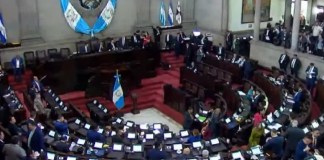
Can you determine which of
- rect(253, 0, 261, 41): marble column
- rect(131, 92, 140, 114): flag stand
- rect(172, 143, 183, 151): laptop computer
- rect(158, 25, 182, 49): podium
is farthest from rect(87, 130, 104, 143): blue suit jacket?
rect(158, 25, 182, 49): podium

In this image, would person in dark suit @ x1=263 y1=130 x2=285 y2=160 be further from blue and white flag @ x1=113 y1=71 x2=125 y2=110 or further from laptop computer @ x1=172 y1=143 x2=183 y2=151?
blue and white flag @ x1=113 y1=71 x2=125 y2=110

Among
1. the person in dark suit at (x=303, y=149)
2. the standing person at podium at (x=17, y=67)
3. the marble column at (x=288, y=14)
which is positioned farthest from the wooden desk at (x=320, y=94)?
the standing person at podium at (x=17, y=67)

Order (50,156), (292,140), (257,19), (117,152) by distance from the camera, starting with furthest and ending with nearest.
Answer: (257,19) < (117,152) < (292,140) < (50,156)

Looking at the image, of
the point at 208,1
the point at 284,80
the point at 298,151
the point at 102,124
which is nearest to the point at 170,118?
the point at 102,124

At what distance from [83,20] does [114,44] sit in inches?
80.8

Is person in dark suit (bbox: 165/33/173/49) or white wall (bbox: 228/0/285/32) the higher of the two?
white wall (bbox: 228/0/285/32)

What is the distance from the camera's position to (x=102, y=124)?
15.6m

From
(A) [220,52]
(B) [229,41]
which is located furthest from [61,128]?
(B) [229,41]

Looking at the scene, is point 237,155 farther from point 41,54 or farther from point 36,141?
point 41,54

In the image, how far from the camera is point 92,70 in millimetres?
20125

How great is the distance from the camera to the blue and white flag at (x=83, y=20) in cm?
2276

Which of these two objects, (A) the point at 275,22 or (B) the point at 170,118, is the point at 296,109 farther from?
(A) the point at 275,22

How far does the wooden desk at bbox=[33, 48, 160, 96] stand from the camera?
19.4m

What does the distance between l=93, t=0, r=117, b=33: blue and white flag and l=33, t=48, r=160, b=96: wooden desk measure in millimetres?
2963
